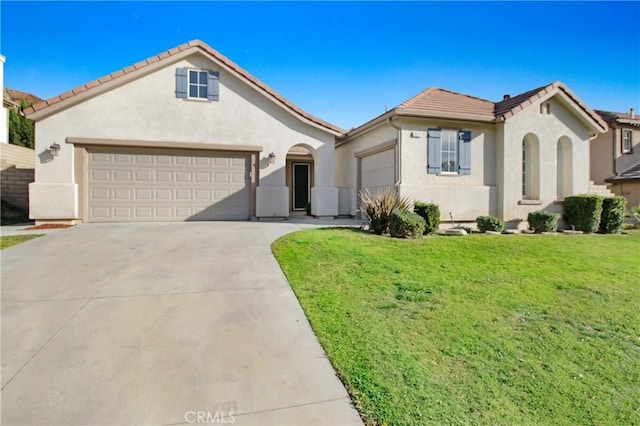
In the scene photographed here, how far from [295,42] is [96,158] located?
325 inches

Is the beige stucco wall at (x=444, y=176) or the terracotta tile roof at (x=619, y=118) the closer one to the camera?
the beige stucco wall at (x=444, y=176)

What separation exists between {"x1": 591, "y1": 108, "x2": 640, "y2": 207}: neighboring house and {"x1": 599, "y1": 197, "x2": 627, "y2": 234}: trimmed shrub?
31.5 ft

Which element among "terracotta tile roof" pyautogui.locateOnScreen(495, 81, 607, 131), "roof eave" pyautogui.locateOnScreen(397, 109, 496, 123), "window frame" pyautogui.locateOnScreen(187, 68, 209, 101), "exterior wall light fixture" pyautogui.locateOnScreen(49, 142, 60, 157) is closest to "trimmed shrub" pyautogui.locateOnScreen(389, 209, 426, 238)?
"roof eave" pyautogui.locateOnScreen(397, 109, 496, 123)

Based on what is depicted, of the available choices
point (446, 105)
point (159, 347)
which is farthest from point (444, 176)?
point (159, 347)

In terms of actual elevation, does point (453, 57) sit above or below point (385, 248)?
above

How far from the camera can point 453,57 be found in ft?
43.8

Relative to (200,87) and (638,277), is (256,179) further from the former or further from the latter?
(638,277)

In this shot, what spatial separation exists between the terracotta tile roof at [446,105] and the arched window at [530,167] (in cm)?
190

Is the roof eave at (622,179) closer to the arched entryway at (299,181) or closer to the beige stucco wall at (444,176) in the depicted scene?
the beige stucco wall at (444,176)

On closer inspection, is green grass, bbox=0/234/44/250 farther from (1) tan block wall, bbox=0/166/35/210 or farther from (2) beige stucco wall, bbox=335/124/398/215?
(2) beige stucco wall, bbox=335/124/398/215

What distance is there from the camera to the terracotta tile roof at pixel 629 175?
58.3 ft

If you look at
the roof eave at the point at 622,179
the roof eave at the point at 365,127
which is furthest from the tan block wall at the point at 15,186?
the roof eave at the point at 622,179

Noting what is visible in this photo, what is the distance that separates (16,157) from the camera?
13.4 m

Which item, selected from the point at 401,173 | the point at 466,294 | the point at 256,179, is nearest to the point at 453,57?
the point at 401,173
